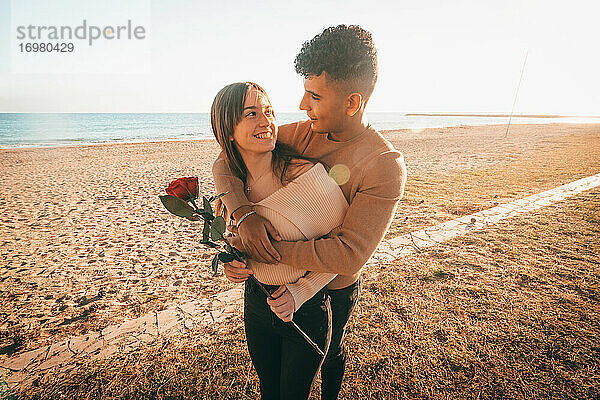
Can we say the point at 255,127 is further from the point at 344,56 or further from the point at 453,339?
the point at 453,339

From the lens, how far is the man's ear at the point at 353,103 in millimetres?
1547

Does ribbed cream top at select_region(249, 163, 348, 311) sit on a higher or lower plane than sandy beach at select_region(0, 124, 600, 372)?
higher

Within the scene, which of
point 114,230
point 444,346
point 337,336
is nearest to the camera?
point 337,336

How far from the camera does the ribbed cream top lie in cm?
145

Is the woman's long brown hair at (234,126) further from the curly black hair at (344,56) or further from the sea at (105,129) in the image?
the sea at (105,129)

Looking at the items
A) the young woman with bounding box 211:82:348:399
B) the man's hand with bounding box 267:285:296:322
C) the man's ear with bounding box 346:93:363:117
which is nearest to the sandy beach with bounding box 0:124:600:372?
the young woman with bounding box 211:82:348:399

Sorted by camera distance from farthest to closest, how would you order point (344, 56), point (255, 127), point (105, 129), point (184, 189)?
point (105, 129) < point (255, 127) < point (344, 56) < point (184, 189)

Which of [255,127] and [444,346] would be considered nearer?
[255,127]

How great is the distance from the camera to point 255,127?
1611 millimetres

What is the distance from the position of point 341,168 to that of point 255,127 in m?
0.46

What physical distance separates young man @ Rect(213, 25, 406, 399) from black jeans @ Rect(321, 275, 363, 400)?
469 mm

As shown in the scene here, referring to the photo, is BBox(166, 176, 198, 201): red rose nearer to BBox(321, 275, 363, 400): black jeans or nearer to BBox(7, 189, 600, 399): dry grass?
BBox(321, 275, 363, 400): black jeans

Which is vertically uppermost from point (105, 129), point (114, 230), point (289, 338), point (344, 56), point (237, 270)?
point (105, 129)

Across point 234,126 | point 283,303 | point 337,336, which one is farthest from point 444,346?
point 234,126
